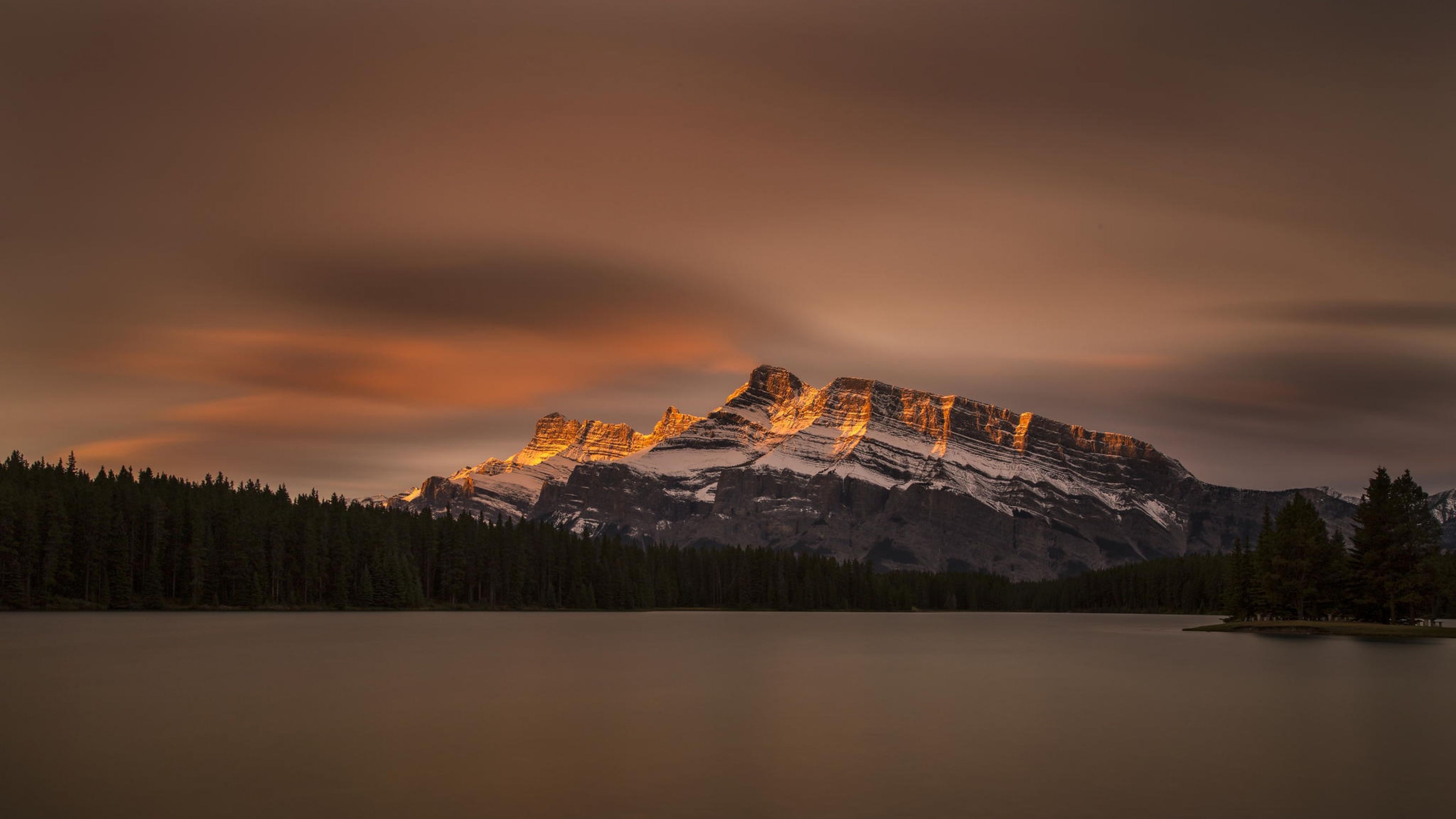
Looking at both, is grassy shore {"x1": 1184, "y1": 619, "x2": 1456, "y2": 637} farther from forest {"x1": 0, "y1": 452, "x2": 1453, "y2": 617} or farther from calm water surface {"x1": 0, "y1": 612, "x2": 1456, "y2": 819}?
calm water surface {"x1": 0, "y1": 612, "x2": 1456, "y2": 819}

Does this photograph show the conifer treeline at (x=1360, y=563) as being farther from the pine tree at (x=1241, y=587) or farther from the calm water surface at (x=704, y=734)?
the calm water surface at (x=704, y=734)

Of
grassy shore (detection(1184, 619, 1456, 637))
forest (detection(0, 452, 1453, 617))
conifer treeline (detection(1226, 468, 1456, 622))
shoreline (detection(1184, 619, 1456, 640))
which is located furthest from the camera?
forest (detection(0, 452, 1453, 617))

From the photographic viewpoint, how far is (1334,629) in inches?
4424

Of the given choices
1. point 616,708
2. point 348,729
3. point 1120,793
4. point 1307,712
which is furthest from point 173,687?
point 1307,712

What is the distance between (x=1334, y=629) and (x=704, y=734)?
307 ft

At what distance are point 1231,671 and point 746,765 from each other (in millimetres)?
49910

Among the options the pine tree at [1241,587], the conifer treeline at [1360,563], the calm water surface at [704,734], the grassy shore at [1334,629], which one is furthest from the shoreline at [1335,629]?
the calm water surface at [704,734]

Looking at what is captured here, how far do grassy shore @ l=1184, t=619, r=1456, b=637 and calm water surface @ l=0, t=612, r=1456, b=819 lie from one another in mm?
29275

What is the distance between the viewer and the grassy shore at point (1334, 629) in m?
110

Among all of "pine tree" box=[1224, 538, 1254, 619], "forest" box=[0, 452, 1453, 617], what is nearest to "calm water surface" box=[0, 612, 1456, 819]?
"forest" box=[0, 452, 1453, 617]

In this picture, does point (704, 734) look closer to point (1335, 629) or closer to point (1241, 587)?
point (1335, 629)

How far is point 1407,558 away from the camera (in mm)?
116188

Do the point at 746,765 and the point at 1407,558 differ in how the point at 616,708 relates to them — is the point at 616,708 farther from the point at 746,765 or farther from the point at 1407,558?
the point at 1407,558

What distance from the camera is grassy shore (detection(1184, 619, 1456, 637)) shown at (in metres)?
110
